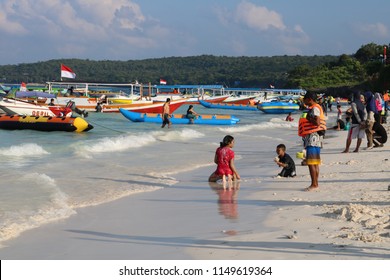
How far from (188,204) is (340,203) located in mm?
2032

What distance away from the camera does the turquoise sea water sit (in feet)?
27.7

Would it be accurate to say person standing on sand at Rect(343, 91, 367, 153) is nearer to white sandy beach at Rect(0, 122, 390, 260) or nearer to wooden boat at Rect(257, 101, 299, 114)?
white sandy beach at Rect(0, 122, 390, 260)

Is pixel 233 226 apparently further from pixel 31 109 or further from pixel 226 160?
pixel 31 109

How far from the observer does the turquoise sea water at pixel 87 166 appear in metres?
8.44

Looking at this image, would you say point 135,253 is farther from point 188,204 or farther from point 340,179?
point 340,179

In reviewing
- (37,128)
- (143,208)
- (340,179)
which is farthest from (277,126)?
(143,208)

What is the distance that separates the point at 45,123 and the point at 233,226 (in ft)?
56.7

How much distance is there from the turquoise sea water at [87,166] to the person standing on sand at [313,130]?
2.72 metres

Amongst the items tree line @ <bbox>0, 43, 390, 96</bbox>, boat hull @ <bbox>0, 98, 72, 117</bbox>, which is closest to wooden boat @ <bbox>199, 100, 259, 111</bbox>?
boat hull @ <bbox>0, 98, 72, 117</bbox>

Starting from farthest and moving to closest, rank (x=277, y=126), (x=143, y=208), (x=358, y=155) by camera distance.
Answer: (x=277, y=126)
(x=358, y=155)
(x=143, y=208)

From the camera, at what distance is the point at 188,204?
8430 millimetres

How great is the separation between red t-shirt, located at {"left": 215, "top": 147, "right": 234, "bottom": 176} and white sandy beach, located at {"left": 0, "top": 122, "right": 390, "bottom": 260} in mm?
347

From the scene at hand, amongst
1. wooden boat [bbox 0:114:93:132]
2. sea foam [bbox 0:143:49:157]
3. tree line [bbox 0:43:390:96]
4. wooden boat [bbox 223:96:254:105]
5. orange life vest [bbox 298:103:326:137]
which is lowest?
sea foam [bbox 0:143:49:157]

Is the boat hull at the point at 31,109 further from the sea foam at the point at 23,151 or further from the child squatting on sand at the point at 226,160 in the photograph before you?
the child squatting on sand at the point at 226,160
